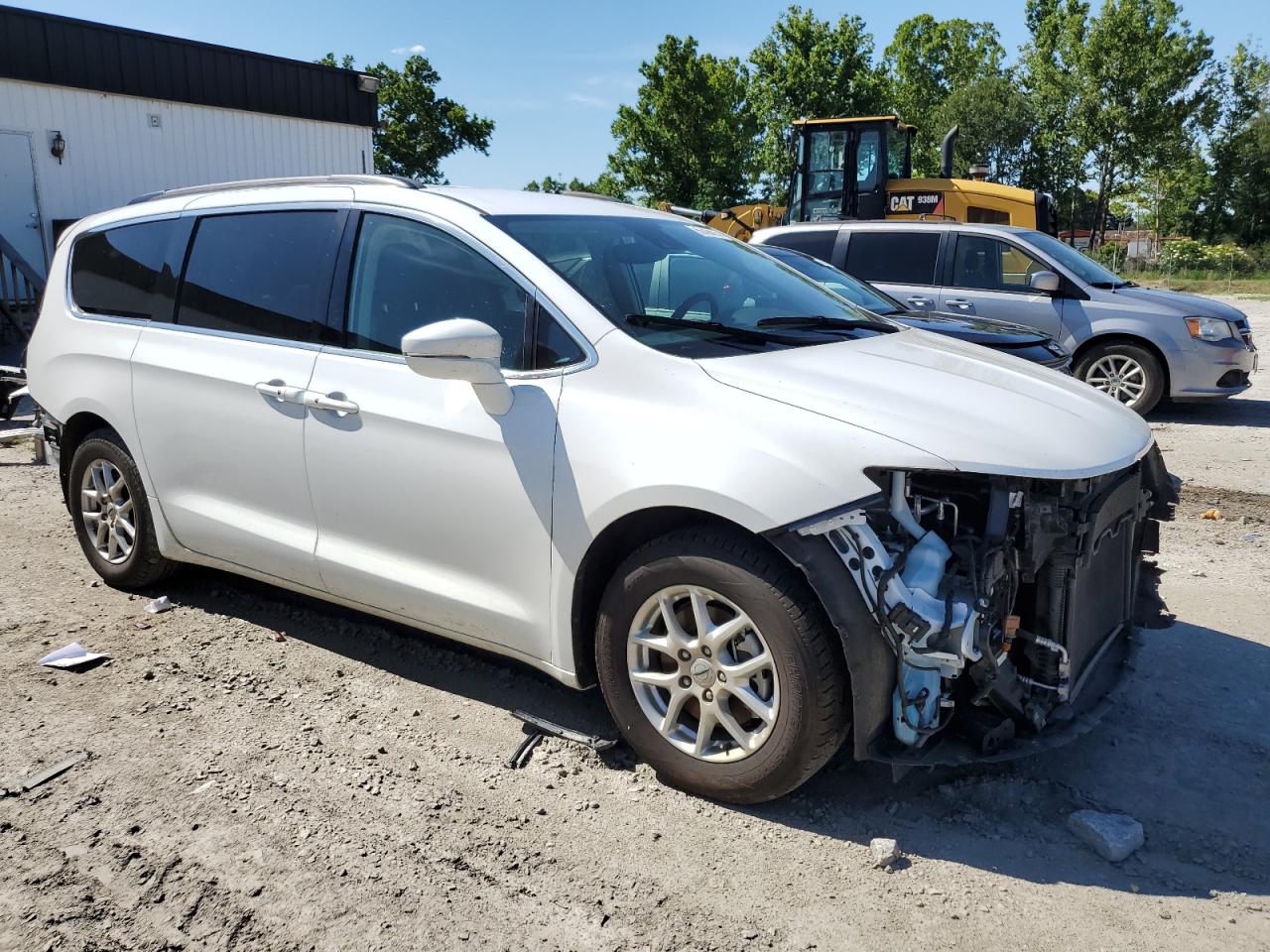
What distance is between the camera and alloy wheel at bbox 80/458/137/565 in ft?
15.6

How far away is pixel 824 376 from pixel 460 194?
1554 mm

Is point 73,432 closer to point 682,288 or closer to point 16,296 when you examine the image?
point 682,288

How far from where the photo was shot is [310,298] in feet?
12.8

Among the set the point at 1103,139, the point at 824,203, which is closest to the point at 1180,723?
the point at 824,203

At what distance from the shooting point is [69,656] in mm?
4246

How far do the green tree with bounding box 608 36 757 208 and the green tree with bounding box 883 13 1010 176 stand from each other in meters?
16.0

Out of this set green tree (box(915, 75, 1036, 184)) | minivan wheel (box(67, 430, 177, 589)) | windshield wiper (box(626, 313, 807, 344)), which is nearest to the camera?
windshield wiper (box(626, 313, 807, 344))

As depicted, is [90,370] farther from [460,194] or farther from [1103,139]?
[1103,139]

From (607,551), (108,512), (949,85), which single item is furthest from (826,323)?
(949,85)

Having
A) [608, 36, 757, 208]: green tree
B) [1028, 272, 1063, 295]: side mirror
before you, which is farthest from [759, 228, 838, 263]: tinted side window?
[608, 36, 757, 208]: green tree

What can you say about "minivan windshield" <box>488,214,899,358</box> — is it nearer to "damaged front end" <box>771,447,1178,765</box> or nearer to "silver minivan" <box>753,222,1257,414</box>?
"damaged front end" <box>771,447,1178,765</box>

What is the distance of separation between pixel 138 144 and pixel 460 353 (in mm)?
17978

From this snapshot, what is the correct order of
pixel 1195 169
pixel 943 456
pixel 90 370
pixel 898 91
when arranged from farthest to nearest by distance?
1. pixel 898 91
2. pixel 1195 169
3. pixel 90 370
4. pixel 943 456

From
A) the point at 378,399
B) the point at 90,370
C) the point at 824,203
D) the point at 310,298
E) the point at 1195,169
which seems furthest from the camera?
the point at 1195,169
